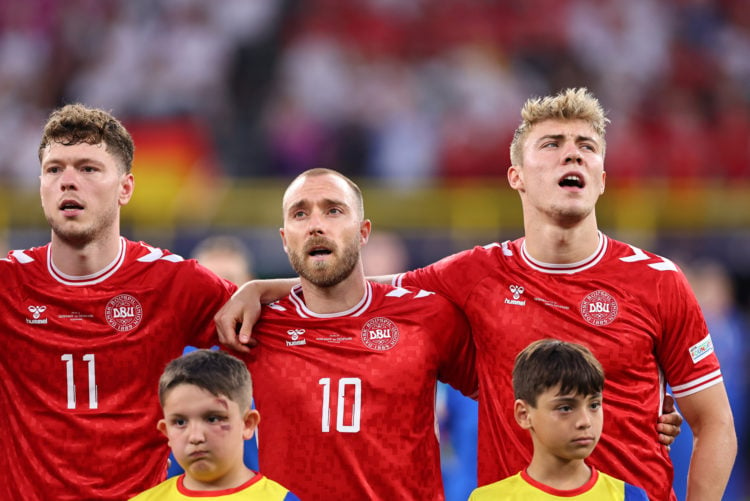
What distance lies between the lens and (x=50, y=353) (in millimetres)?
4328

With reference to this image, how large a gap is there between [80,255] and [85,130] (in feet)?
1.57

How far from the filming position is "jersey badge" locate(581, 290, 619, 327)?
14.1ft

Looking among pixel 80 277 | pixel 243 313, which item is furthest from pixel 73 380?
pixel 243 313

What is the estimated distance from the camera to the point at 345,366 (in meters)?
4.35

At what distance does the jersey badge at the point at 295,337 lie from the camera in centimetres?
442

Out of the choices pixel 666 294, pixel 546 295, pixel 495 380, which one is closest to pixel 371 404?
pixel 495 380

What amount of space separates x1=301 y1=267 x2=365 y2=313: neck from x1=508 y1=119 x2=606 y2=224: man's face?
740 millimetres

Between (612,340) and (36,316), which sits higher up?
(36,316)

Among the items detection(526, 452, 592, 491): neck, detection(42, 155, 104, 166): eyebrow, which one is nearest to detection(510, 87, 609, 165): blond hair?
detection(526, 452, 592, 491): neck

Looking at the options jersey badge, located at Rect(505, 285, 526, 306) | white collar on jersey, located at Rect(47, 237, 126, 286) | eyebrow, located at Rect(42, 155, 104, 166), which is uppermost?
eyebrow, located at Rect(42, 155, 104, 166)

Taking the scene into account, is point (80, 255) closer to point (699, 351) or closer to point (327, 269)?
point (327, 269)

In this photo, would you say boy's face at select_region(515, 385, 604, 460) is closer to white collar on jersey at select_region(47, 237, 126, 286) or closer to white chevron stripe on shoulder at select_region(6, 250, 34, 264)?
white collar on jersey at select_region(47, 237, 126, 286)

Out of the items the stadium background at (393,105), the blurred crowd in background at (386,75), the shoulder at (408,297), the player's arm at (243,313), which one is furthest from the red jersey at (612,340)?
the blurred crowd in background at (386,75)

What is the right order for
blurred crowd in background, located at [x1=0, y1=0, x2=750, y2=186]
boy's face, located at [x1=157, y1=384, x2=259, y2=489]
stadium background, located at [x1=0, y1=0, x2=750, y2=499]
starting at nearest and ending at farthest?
boy's face, located at [x1=157, y1=384, x2=259, y2=489], stadium background, located at [x1=0, y1=0, x2=750, y2=499], blurred crowd in background, located at [x1=0, y1=0, x2=750, y2=186]
